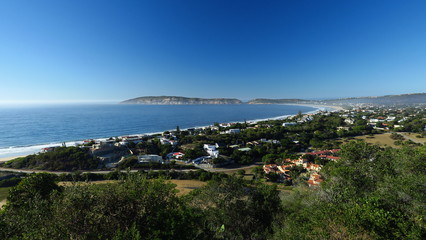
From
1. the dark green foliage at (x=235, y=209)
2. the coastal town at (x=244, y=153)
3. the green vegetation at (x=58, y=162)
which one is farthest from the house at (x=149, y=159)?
the dark green foliage at (x=235, y=209)

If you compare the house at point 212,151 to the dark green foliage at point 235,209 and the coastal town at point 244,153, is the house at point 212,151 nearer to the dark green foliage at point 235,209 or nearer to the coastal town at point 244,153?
the coastal town at point 244,153

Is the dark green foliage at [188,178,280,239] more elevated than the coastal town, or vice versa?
the dark green foliage at [188,178,280,239]

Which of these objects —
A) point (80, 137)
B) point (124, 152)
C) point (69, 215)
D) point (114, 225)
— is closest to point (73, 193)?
point (69, 215)

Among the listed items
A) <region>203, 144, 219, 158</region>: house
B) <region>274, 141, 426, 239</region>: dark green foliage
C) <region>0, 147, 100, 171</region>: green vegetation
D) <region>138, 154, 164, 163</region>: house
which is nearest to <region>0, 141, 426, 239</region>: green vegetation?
<region>274, 141, 426, 239</region>: dark green foliage

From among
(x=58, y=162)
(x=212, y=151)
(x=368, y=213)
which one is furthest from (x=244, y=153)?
(x=58, y=162)

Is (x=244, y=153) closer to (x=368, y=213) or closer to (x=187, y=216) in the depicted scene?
(x=187, y=216)

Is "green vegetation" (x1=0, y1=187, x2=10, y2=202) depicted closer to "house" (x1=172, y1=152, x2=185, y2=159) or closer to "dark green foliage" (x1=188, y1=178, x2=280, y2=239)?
Answer: "house" (x1=172, y1=152, x2=185, y2=159)

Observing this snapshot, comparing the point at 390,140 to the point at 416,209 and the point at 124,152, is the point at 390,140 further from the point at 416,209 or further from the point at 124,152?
the point at 124,152

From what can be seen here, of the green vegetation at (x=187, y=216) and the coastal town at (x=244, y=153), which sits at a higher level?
the green vegetation at (x=187, y=216)

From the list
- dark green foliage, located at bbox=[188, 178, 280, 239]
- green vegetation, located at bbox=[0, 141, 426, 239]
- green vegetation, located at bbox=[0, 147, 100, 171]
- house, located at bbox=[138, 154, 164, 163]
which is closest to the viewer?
green vegetation, located at bbox=[0, 141, 426, 239]

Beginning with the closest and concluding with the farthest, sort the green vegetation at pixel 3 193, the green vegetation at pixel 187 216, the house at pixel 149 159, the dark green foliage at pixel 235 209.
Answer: the green vegetation at pixel 187 216, the dark green foliage at pixel 235 209, the green vegetation at pixel 3 193, the house at pixel 149 159
